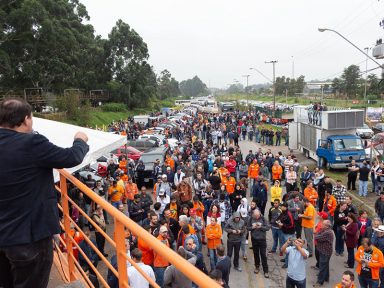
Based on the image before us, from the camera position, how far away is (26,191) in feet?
7.66

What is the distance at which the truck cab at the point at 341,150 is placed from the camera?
68.4ft

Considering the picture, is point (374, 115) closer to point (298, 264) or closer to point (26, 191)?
point (298, 264)

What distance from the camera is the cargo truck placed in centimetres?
2097

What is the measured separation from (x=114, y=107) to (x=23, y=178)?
179 ft

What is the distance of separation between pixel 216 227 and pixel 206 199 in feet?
10.9

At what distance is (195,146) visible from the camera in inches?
974

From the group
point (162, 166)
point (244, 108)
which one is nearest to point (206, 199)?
point (162, 166)

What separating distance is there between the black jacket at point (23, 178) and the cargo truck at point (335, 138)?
20.5 metres

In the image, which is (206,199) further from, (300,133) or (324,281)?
(300,133)

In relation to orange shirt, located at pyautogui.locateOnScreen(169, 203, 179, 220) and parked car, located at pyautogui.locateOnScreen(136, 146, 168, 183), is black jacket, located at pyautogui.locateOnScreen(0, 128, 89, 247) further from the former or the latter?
parked car, located at pyautogui.locateOnScreen(136, 146, 168, 183)

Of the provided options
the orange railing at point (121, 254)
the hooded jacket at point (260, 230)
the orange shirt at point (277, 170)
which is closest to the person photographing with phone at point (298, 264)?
the hooded jacket at point (260, 230)


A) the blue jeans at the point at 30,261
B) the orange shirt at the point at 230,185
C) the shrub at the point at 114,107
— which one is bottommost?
the orange shirt at the point at 230,185

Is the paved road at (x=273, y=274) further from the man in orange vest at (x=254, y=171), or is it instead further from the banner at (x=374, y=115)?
the banner at (x=374, y=115)

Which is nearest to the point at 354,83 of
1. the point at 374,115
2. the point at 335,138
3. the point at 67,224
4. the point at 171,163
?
the point at 374,115
